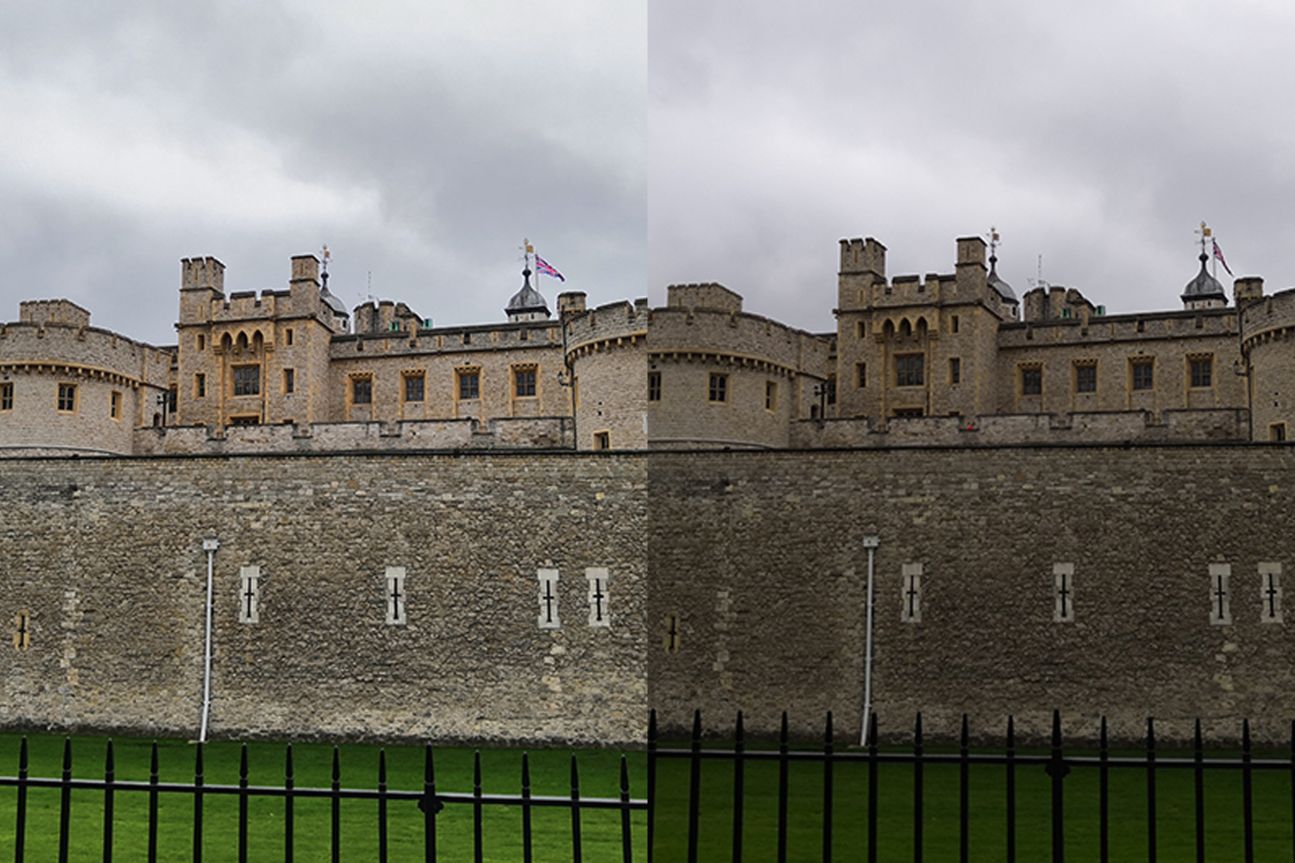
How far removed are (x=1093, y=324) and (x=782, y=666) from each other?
60.0ft

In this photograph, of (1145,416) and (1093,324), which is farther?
(1093,324)

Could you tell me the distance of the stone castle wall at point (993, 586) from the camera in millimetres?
17578

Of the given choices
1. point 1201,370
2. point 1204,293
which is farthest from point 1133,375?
point 1204,293

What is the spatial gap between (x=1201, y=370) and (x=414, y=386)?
17394mm

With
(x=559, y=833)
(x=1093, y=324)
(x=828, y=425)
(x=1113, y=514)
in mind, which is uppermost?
(x=1093, y=324)

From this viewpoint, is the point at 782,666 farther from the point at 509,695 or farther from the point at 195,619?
the point at 195,619

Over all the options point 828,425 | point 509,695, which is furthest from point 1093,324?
point 509,695

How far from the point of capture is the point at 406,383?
33.8 meters

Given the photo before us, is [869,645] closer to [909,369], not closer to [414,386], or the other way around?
[909,369]

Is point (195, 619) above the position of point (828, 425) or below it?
below

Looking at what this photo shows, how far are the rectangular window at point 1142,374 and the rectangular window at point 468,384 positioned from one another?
14.5 meters

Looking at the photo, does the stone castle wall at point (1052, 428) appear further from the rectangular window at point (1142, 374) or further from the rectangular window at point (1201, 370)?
the rectangular window at point (1142, 374)

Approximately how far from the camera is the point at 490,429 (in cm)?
2766

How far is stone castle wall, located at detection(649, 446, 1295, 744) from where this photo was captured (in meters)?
17.6
